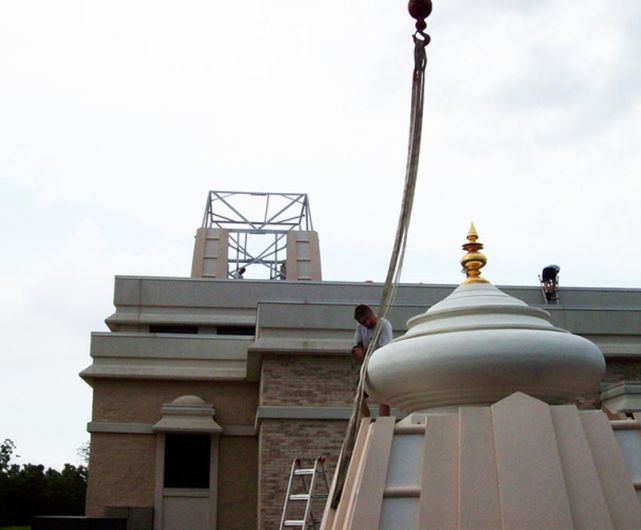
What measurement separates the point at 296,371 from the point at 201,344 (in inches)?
167

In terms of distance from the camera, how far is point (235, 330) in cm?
2003

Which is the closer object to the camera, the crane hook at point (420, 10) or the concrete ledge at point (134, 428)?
the crane hook at point (420, 10)

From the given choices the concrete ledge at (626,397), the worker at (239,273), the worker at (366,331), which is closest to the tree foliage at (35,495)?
the worker at (239,273)

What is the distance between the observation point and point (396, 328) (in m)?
14.4

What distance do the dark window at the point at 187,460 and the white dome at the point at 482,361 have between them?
13545 millimetres

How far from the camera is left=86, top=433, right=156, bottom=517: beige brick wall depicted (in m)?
16.7

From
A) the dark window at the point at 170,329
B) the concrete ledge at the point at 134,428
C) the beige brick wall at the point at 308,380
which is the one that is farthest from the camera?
the dark window at the point at 170,329

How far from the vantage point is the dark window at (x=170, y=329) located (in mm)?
19969

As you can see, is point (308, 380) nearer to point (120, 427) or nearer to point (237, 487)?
point (237, 487)

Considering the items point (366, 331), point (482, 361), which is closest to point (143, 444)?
point (366, 331)

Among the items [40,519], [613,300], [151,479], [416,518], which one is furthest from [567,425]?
[613,300]

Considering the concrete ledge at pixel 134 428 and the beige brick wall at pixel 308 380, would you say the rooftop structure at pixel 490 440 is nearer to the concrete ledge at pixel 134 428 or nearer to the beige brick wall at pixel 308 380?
the beige brick wall at pixel 308 380

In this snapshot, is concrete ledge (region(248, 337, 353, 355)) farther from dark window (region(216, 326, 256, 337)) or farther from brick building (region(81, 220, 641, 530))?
dark window (region(216, 326, 256, 337))

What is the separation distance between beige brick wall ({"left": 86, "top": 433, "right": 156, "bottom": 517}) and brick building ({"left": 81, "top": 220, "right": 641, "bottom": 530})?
0.02m
